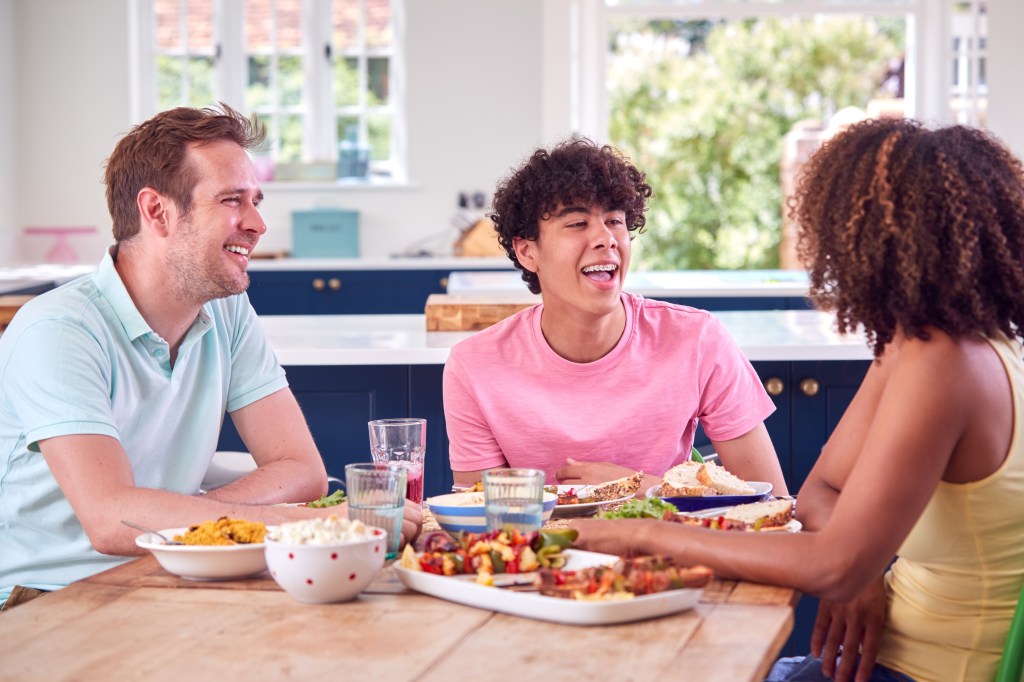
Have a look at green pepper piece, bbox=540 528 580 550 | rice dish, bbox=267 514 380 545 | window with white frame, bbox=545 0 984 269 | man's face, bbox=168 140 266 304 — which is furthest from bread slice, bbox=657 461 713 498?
window with white frame, bbox=545 0 984 269

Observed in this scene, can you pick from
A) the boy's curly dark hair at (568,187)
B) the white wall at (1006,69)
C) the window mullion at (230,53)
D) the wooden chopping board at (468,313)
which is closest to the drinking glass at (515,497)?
the boy's curly dark hair at (568,187)

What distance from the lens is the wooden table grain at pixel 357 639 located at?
1116 mm

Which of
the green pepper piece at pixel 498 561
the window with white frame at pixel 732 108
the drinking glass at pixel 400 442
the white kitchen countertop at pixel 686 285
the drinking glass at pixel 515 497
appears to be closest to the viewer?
the green pepper piece at pixel 498 561

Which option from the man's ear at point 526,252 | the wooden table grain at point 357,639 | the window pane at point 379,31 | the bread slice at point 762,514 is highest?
the window pane at point 379,31

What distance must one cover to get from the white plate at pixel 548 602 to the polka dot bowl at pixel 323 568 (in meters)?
0.07

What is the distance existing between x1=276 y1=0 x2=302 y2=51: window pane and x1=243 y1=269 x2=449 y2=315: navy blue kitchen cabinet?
1.68 metres

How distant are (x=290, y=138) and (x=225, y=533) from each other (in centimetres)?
595

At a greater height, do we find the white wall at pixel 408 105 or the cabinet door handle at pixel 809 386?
the white wall at pixel 408 105

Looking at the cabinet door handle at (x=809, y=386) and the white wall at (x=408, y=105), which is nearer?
the cabinet door handle at (x=809, y=386)

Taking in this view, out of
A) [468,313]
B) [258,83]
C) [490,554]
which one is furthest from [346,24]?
[490,554]

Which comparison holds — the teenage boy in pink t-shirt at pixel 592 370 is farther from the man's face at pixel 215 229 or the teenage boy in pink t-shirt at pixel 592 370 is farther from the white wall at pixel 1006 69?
the white wall at pixel 1006 69

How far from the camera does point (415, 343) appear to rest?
10.1 ft

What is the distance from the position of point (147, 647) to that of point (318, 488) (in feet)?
3.04

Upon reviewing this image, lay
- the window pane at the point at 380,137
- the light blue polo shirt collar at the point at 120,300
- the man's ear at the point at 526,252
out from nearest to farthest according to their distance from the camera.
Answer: the light blue polo shirt collar at the point at 120,300 → the man's ear at the point at 526,252 → the window pane at the point at 380,137
